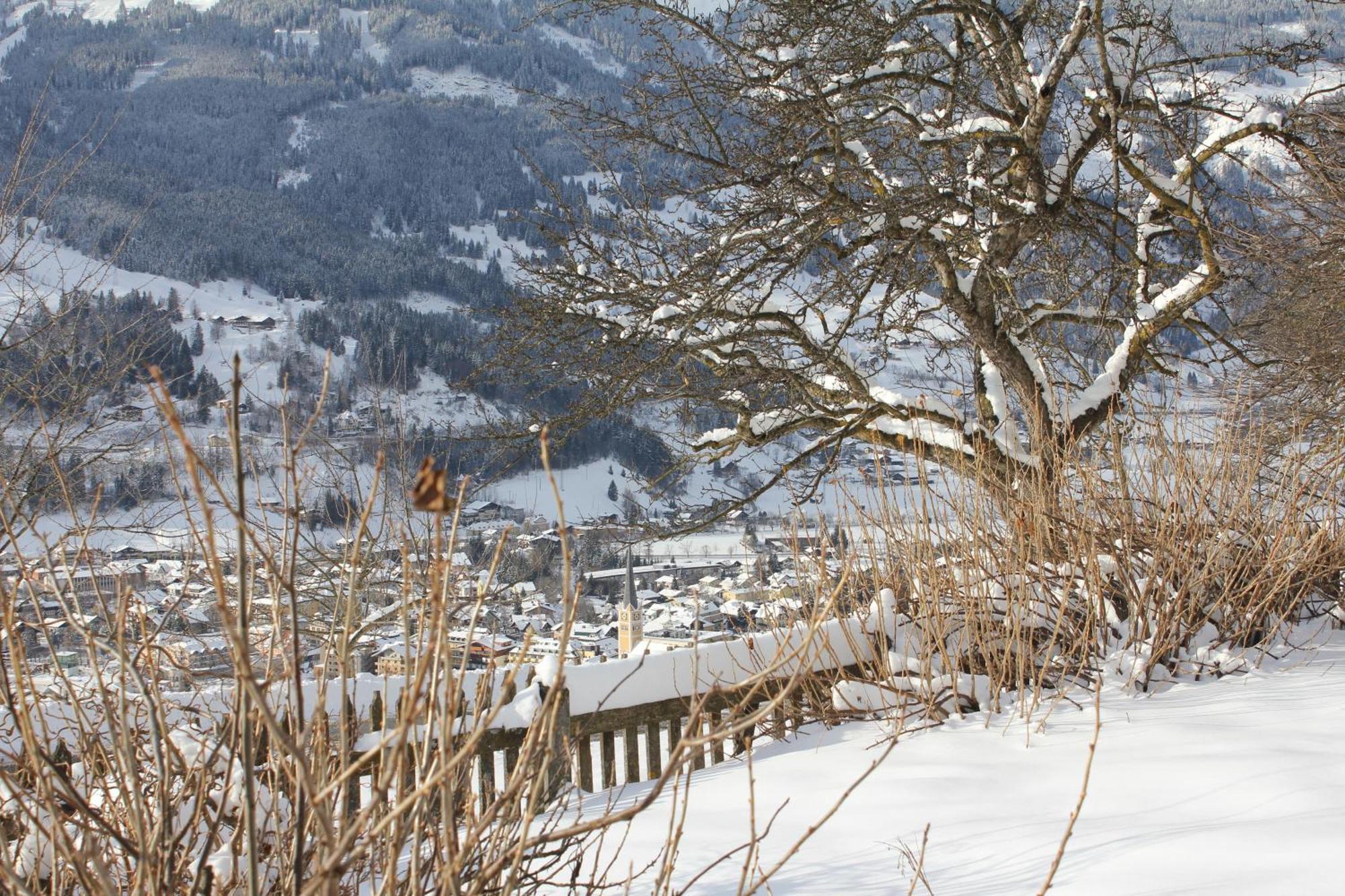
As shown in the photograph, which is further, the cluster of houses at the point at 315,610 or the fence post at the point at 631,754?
the fence post at the point at 631,754

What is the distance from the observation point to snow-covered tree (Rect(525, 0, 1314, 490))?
5.75m

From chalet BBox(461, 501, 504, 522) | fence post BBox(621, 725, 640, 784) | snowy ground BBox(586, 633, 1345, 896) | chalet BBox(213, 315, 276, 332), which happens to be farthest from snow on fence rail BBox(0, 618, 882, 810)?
chalet BBox(213, 315, 276, 332)

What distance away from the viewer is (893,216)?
5254mm

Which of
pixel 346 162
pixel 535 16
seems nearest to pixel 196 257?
pixel 346 162

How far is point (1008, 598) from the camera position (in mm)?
3510

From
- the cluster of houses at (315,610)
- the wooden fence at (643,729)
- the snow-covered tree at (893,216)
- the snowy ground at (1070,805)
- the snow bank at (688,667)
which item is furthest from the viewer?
the snow-covered tree at (893,216)

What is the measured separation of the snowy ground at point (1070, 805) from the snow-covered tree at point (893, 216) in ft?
7.84

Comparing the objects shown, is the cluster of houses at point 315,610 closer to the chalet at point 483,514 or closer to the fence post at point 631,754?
the chalet at point 483,514

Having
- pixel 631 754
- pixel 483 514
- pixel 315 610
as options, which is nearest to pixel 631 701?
pixel 631 754

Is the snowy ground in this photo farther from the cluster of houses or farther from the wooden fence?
the cluster of houses

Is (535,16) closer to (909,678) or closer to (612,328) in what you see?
(612,328)

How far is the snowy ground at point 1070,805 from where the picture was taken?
6.25 ft

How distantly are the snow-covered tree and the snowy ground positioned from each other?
7.84ft

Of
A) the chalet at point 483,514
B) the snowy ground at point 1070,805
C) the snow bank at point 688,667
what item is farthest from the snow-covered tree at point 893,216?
the snowy ground at point 1070,805
